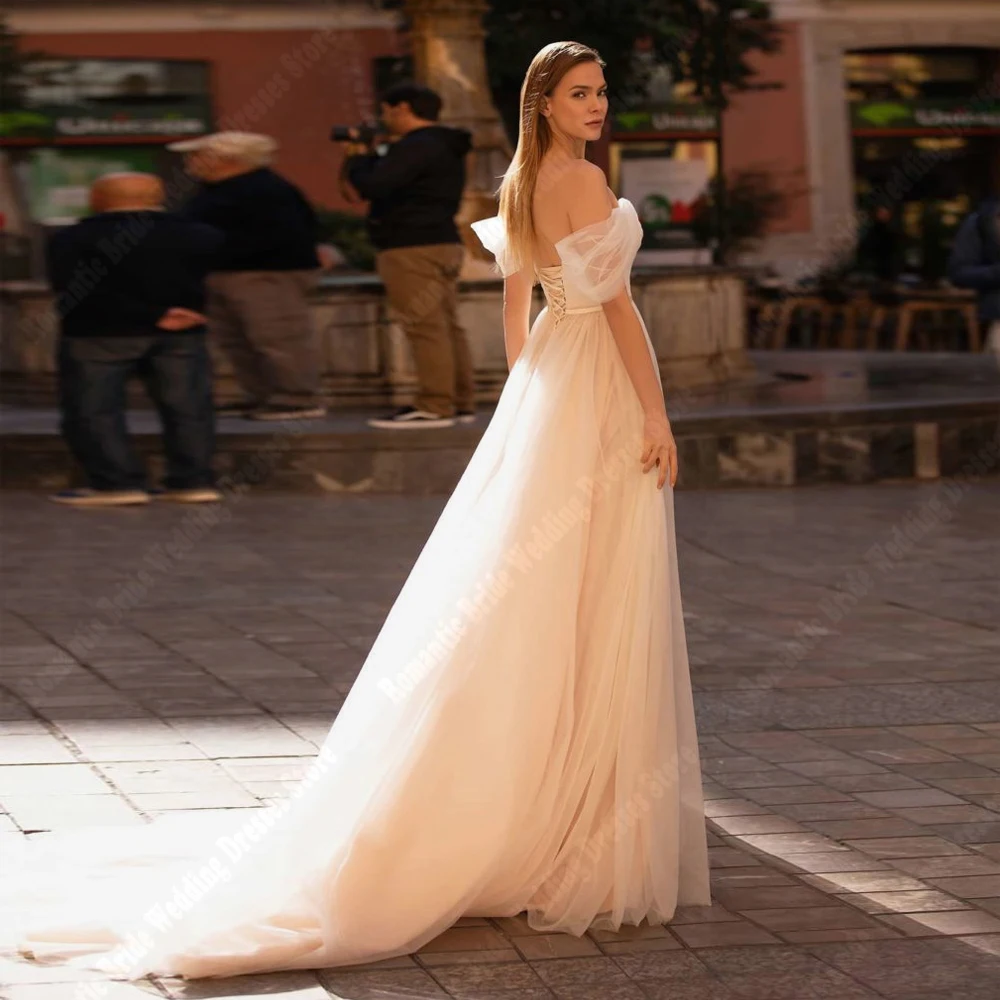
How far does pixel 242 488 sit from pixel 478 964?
7.41m

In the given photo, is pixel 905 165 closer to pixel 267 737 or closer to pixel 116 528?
pixel 116 528

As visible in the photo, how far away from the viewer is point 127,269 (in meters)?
10.6

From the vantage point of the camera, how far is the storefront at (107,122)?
96.0ft

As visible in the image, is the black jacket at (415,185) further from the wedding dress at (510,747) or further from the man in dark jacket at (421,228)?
the wedding dress at (510,747)

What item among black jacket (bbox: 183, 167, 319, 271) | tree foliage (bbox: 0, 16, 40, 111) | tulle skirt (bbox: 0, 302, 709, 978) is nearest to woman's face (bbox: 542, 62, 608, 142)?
tulle skirt (bbox: 0, 302, 709, 978)

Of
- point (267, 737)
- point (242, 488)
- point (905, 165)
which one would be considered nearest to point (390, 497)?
point (242, 488)

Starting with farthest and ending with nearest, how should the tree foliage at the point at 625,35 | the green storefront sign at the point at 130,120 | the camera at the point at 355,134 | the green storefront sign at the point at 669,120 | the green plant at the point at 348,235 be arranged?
the green storefront sign at the point at 669,120 → the green storefront sign at the point at 130,120 → the green plant at the point at 348,235 → the tree foliage at the point at 625,35 → the camera at the point at 355,134

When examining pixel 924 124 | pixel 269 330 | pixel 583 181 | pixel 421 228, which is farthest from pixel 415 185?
pixel 924 124

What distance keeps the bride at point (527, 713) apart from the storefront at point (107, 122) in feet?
82.4

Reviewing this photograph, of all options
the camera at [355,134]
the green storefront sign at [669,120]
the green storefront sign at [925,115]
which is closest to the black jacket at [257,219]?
the camera at [355,134]

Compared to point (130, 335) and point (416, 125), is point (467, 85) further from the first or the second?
point (130, 335)

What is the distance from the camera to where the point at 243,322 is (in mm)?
12188

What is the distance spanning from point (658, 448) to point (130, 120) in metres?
25.8

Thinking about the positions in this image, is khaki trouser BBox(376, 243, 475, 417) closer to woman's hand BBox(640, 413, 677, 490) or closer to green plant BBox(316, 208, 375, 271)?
woman's hand BBox(640, 413, 677, 490)
